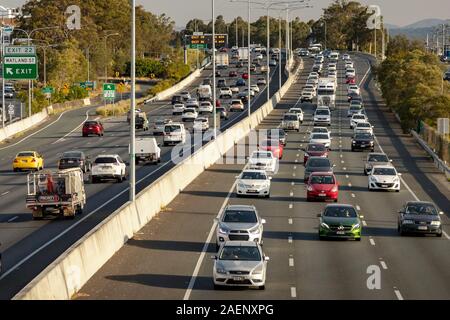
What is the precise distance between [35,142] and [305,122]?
89.7ft

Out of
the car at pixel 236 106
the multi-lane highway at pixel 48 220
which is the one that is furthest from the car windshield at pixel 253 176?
the car at pixel 236 106

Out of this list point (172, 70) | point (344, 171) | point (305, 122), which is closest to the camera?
point (344, 171)

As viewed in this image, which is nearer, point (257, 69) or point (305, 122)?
point (305, 122)

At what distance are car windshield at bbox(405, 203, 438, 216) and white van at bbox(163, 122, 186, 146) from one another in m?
41.2

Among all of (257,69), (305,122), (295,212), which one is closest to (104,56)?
(257,69)

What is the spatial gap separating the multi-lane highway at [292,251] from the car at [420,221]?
0.27 meters

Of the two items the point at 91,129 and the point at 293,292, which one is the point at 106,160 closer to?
the point at 293,292

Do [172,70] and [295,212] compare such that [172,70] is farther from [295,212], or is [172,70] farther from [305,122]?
[295,212]

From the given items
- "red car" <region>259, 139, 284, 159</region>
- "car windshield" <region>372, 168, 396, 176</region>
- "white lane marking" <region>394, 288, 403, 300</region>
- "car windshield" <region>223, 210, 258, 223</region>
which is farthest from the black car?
"white lane marking" <region>394, 288, 403, 300</region>

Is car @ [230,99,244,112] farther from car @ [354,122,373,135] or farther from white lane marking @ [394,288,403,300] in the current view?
white lane marking @ [394,288,403,300]

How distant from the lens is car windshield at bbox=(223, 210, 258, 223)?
3781 centimetres

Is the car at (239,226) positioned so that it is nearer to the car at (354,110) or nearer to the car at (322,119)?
the car at (322,119)

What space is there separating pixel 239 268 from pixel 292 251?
7.40 m

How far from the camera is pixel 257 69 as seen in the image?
198875mm
